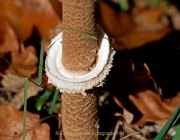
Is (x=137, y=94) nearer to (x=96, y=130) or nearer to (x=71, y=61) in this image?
(x=96, y=130)

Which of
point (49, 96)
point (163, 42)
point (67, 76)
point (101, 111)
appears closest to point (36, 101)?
point (49, 96)

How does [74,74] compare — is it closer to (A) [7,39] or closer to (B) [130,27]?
(A) [7,39]

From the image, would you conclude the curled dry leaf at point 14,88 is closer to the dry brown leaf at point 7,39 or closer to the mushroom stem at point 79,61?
the dry brown leaf at point 7,39

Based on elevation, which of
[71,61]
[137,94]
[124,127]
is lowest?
[124,127]

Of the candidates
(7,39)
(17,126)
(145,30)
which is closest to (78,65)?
(17,126)

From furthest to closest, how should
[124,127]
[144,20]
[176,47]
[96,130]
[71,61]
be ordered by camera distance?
[144,20]
[176,47]
[124,127]
[96,130]
[71,61]

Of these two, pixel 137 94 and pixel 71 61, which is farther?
pixel 137 94
